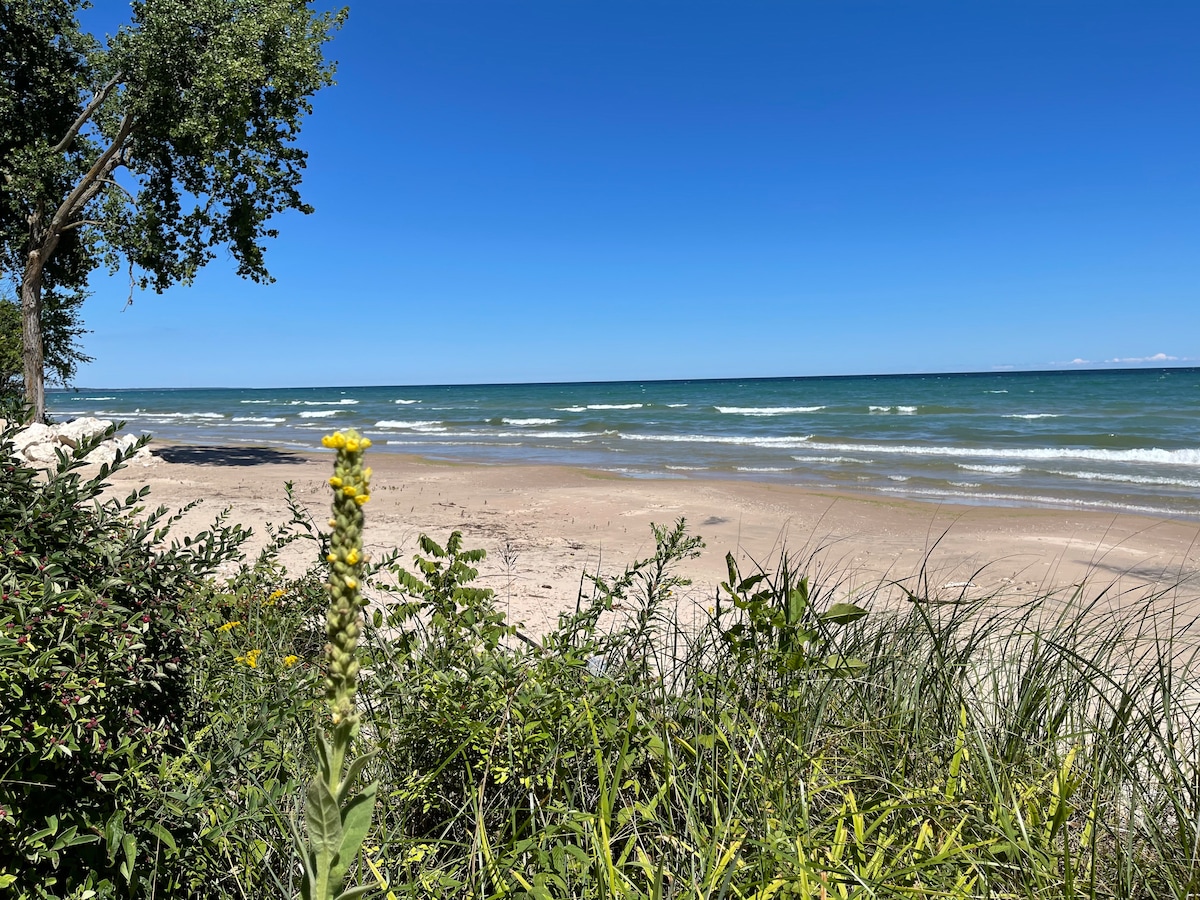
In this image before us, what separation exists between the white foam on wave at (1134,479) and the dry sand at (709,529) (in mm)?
4802

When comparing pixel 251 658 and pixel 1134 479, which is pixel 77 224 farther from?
pixel 1134 479

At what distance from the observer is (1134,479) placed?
1662 centimetres

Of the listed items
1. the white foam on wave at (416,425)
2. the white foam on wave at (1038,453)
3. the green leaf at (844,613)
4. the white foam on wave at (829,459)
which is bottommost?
the white foam on wave at (829,459)

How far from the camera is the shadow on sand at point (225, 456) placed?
1967 cm

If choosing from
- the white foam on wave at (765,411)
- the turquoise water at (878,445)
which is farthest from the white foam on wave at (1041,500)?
the white foam on wave at (765,411)

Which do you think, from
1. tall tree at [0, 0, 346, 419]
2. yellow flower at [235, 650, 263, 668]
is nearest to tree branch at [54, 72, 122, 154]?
tall tree at [0, 0, 346, 419]

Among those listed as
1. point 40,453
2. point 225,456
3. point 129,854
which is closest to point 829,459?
point 225,456

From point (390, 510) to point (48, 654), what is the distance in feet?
37.0

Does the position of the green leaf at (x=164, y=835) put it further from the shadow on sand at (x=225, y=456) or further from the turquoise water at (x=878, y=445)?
the shadow on sand at (x=225, y=456)

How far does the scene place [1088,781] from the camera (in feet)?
8.27

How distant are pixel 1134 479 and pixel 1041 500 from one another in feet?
13.8

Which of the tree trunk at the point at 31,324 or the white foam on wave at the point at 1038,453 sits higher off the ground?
the tree trunk at the point at 31,324

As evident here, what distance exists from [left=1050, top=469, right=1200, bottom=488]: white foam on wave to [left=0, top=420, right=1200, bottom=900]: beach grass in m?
16.2

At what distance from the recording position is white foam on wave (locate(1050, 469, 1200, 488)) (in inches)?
624
